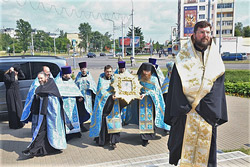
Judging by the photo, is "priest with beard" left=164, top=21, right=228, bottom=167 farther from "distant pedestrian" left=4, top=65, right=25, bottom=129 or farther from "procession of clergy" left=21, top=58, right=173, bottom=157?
"distant pedestrian" left=4, top=65, right=25, bottom=129

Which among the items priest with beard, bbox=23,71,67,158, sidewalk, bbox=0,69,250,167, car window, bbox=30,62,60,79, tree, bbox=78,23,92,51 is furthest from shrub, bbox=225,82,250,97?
tree, bbox=78,23,92,51

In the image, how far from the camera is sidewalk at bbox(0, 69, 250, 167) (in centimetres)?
506

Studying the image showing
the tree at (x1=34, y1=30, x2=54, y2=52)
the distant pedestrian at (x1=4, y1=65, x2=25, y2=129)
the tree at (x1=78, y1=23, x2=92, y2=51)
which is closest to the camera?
the distant pedestrian at (x1=4, y1=65, x2=25, y2=129)

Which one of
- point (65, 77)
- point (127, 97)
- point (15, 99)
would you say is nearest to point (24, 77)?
point (15, 99)

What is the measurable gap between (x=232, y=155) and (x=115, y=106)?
107 inches

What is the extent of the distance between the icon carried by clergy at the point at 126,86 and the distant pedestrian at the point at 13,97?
349 cm

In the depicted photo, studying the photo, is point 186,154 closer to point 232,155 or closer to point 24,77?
point 232,155

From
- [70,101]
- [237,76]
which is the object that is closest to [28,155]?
[70,101]

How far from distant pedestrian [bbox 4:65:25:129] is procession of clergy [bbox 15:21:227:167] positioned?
5.68 feet

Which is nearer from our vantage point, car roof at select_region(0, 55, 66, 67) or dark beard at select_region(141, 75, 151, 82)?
dark beard at select_region(141, 75, 151, 82)

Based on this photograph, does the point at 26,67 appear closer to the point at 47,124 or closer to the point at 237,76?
the point at 47,124

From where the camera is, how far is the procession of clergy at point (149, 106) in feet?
10.6

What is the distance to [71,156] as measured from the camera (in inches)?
210

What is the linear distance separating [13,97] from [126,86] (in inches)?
151
